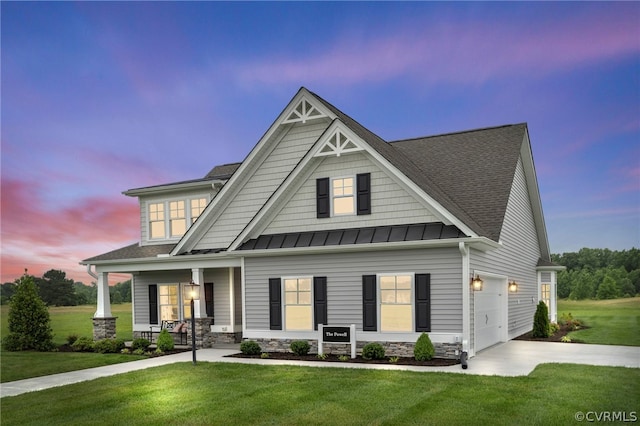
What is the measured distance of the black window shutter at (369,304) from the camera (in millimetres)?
14875

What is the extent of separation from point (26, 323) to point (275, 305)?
1055 cm

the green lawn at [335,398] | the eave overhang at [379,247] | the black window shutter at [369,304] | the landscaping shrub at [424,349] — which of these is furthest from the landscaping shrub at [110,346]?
the landscaping shrub at [424,349]

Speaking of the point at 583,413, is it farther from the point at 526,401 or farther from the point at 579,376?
the point at 579,376

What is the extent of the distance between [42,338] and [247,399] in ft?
45.3

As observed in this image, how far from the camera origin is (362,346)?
49.4 ft

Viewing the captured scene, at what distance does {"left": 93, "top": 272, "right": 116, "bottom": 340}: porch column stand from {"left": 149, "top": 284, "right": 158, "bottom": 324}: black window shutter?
145 centimetres

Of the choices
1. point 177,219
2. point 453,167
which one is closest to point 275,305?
point 177,219

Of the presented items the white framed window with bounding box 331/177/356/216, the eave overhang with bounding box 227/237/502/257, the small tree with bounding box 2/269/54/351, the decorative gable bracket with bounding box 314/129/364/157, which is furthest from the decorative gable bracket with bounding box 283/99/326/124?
the small tree with bounding box 2/269/54/351

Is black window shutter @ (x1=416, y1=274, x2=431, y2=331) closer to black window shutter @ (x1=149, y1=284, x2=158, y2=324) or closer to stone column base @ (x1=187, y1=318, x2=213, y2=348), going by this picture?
stone column base @ (x1=187, y1=318, x2=213, y2=348)

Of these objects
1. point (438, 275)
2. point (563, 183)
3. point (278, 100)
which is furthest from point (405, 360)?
point (278, 100)

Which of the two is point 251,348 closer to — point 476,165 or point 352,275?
point 352,275

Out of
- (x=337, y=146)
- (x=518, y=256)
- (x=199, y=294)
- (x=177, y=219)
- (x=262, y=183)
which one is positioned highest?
(x=337, y=146)

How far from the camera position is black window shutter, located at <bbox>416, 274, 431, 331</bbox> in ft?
46.6

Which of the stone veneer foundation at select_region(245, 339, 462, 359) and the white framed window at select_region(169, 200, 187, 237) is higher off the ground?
the white framed window at select_region(169, 200, 187, 237)
